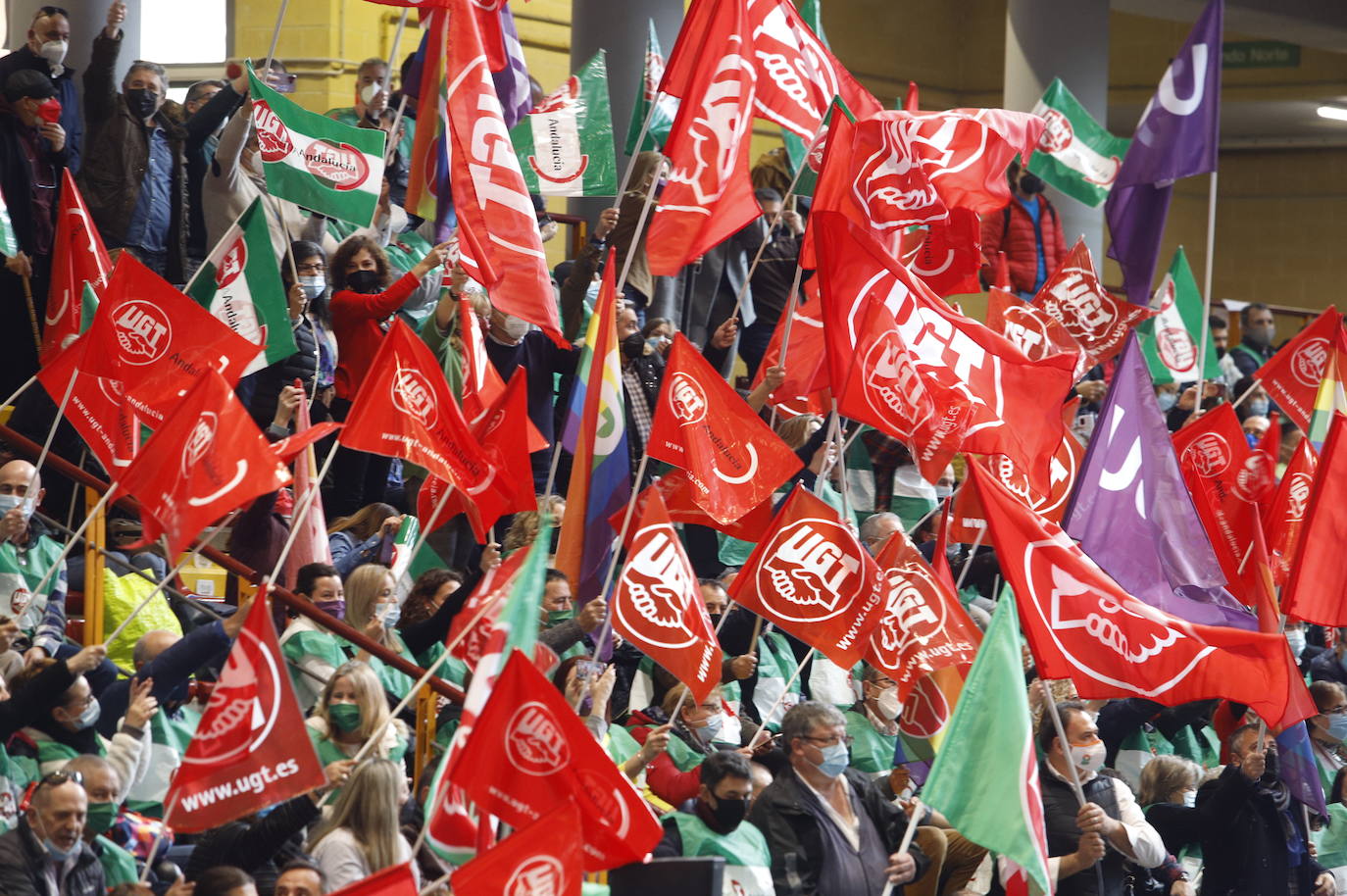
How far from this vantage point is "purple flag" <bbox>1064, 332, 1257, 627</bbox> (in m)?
9.20

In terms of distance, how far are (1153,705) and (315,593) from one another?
166 inches

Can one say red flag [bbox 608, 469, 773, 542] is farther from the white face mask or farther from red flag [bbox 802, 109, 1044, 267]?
the white face mask

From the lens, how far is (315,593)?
29.6 feet

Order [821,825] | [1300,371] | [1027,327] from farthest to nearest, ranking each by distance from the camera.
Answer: [1300,371], [1027,327], [821,825]

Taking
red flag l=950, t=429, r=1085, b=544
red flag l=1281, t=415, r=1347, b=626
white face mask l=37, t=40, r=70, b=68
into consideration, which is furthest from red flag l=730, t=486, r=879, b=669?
white face mask l=37, t=40, r=70, b=68

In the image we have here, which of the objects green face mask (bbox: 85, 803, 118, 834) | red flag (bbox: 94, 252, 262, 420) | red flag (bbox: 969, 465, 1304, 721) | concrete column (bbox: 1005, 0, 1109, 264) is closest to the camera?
green face mask (bbox: 85, 803, 118, 834)

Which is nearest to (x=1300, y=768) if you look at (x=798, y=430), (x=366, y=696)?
(x=798, y=430)

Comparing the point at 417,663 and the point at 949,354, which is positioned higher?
the point at 949,354

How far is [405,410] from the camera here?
9.16 meters

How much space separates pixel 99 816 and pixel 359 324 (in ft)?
13.7

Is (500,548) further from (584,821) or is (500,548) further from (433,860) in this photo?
(584,821)

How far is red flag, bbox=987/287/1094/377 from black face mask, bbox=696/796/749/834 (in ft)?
16.7

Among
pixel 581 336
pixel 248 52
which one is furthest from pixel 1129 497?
pixel 248 52

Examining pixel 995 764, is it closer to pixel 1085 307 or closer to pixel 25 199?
pixel 25 199
